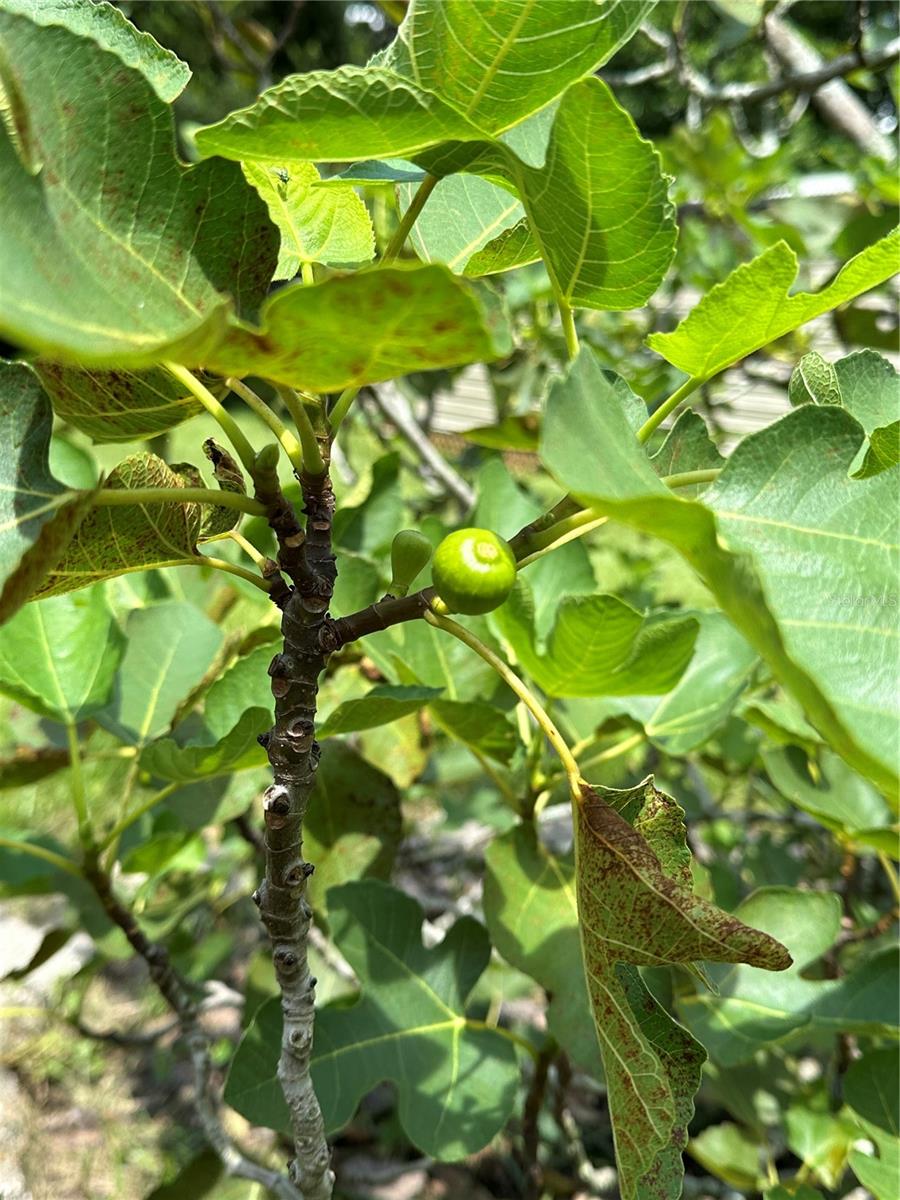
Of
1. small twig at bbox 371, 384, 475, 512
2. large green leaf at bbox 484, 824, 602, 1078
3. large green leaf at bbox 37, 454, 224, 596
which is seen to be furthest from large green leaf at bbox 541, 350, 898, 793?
small twig at bbox 371, 384, 475, 512

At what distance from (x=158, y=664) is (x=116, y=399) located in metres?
0.55

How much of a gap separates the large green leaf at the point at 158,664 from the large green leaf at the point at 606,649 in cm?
40

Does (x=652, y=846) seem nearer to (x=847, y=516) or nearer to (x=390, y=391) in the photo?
(x=847, y=516)

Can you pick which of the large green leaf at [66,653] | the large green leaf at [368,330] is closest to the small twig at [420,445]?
the large green leaf at [66,653]

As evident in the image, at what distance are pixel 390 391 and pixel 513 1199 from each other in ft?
5.16

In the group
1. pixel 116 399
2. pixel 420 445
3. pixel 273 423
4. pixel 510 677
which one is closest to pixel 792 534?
pixel 510 677

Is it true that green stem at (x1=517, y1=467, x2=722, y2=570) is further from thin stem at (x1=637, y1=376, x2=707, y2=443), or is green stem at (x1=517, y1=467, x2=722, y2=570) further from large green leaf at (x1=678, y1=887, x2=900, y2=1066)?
large green leaf at (x1=678, y1=887, x2=900, y2=1066)

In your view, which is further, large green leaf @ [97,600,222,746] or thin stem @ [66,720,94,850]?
large green leaf @ [97,600,222,746]

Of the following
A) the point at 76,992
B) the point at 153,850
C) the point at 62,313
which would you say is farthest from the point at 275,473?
the point at 76,992

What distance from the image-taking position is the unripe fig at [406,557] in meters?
0.59

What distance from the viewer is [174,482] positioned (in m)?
0.56

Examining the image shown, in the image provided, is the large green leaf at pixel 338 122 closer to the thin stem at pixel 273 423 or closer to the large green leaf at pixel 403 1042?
the thin stem at pixel 273 423

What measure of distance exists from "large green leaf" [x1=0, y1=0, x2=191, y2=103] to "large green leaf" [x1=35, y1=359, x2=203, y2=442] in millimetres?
170

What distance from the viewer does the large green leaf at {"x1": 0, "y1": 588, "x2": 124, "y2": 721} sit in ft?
3.04
